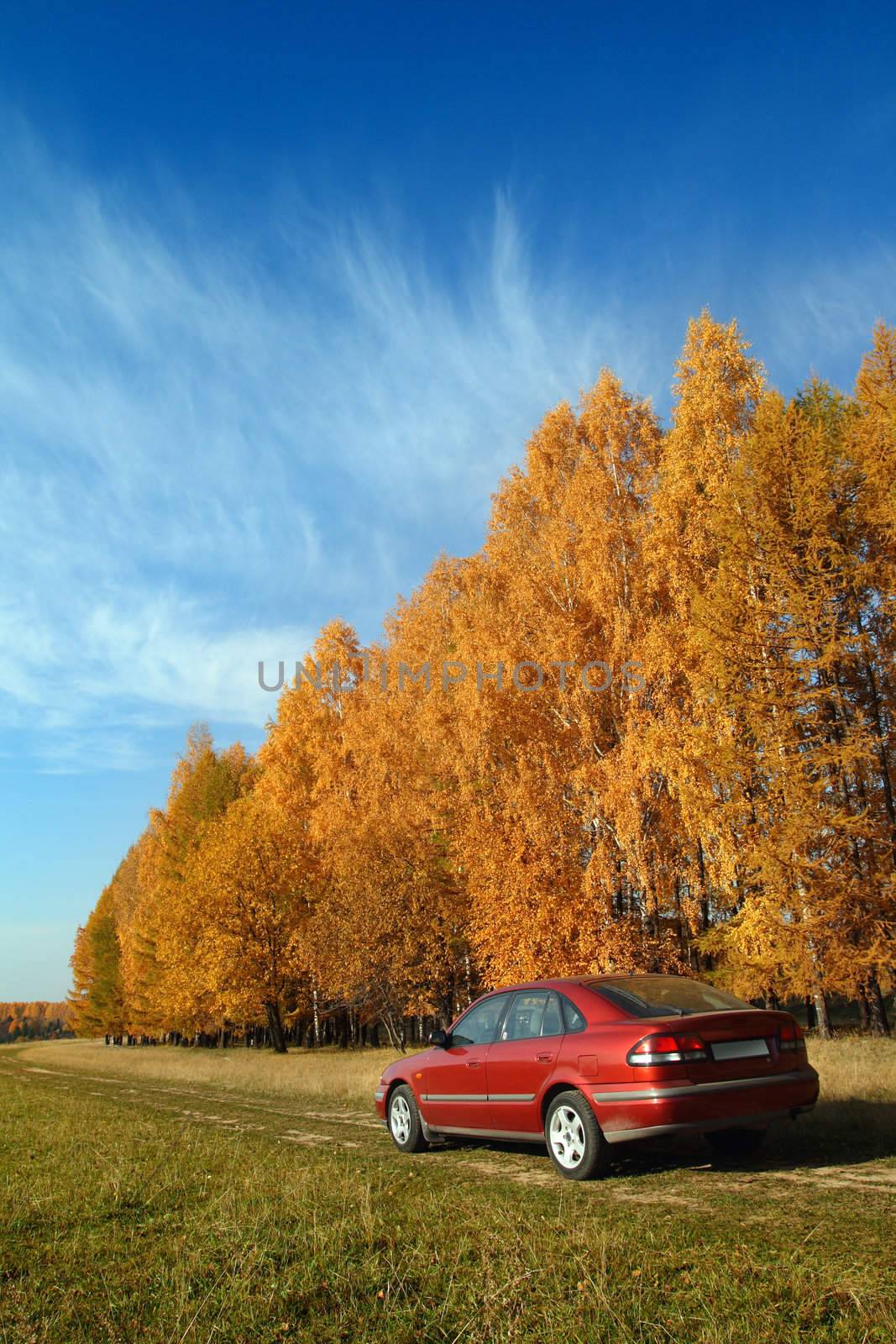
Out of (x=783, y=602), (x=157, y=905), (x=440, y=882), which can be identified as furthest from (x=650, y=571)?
(x=157, y=905)

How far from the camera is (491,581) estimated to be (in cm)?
2317

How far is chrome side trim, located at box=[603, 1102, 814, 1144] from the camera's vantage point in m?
5.98

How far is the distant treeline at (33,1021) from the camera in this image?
462ft

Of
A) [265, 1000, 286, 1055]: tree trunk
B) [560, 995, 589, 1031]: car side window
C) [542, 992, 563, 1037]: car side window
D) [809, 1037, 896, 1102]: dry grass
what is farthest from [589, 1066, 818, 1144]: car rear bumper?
[265, 1000, 286, 1055]: tree trunk

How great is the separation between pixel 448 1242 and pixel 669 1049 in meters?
2.27

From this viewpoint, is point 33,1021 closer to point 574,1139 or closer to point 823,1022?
point 823,1022

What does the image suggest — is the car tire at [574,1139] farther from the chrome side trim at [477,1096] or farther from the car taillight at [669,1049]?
the car taillight at [669,1049]

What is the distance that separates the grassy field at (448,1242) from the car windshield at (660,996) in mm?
1088

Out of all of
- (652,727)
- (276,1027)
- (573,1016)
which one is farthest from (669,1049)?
(276,1027)

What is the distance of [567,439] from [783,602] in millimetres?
8330

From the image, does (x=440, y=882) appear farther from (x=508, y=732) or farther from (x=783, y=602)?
(x=783, y=602)

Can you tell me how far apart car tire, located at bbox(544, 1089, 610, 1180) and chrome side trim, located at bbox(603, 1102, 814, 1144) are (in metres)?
0.11

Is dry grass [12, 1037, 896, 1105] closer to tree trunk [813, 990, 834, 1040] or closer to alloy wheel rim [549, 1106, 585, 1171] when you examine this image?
tree trunk [813, 990, 834, 1040]

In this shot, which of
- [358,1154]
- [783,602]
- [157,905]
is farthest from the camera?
[157,905]
